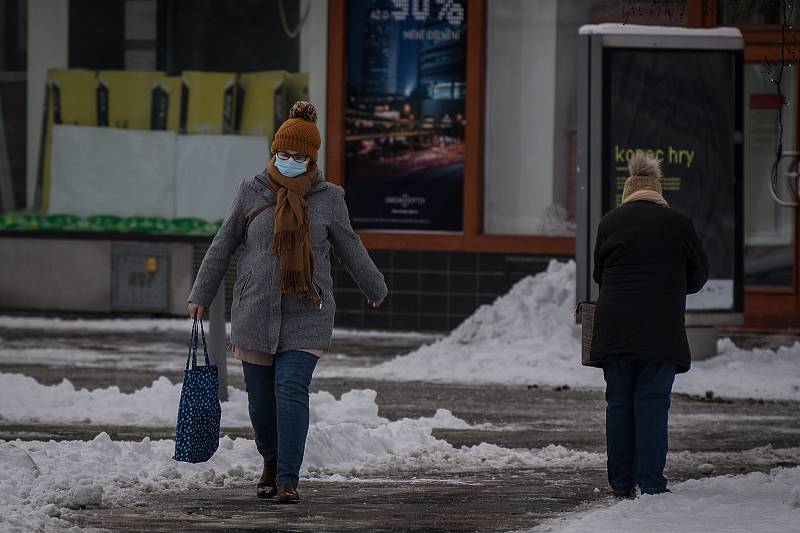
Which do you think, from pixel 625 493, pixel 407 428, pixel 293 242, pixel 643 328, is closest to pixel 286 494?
pixel 293 242

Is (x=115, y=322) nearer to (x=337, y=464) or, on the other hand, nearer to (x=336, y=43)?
(x=336, y=43)

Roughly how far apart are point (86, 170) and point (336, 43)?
308 centimetres

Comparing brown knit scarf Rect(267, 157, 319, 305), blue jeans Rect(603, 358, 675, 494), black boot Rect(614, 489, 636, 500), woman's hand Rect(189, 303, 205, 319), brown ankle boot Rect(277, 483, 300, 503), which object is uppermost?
brown knit scarf Rect(267, 157, 319, 305)

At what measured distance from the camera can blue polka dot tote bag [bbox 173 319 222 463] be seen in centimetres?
813

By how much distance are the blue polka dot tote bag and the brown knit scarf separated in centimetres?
58

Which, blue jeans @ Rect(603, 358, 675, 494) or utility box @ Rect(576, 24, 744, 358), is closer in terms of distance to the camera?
blue jeans @ Rect(603, 358, 675, 494)

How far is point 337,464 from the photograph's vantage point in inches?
364

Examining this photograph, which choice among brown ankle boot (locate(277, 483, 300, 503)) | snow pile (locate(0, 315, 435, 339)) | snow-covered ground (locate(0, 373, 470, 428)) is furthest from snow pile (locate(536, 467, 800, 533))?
snow pile (locate(0, 315, 435, 339))

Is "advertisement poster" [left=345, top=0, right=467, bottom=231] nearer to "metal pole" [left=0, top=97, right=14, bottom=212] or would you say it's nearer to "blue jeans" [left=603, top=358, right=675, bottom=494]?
"metal pole" [left=0, top=97, right=14, bottom=212]

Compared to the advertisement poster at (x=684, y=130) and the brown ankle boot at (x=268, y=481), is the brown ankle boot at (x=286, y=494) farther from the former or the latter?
the advertisement poster at (x=684, y=130)

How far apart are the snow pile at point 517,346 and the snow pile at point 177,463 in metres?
3.27

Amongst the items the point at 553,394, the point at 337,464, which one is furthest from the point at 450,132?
the point at 337,464

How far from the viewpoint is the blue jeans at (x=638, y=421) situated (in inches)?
322

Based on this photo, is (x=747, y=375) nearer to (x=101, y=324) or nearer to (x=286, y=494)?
(x=286, y=494)
